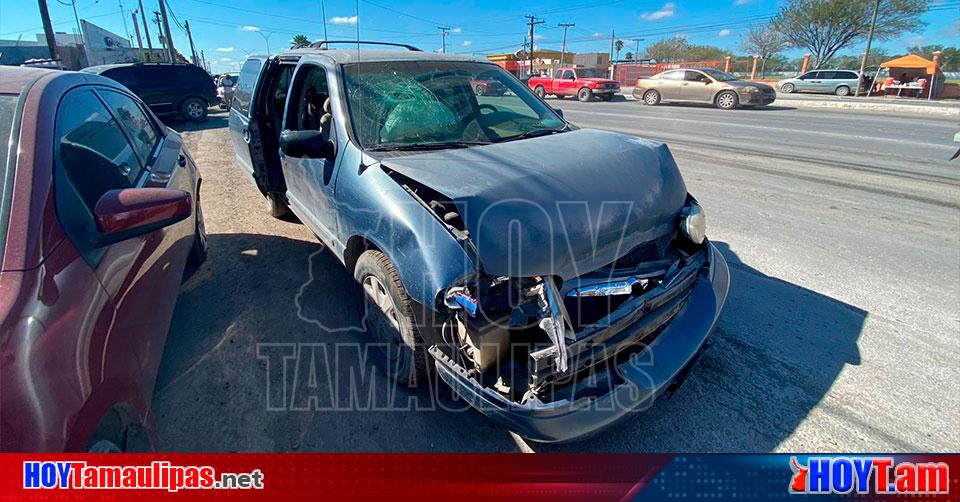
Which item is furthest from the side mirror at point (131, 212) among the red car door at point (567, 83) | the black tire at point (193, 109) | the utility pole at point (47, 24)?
the red car door at point (567, 83)

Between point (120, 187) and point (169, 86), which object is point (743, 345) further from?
point (169, 86)

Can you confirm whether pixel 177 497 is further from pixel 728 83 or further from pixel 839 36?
pixel 839 36

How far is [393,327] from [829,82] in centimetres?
3648

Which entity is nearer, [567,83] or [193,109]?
[193,109]

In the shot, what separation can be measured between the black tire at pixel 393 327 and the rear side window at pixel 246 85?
2835 mm

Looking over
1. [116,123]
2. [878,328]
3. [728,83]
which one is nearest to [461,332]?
[116,123]

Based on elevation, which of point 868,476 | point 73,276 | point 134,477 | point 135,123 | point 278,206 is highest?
point 135,123

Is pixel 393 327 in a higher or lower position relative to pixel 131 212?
lower

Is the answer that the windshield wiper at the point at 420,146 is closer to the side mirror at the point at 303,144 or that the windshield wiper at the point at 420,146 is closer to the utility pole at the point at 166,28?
the side mirror at the point at 303,144

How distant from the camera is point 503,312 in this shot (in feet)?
6.36

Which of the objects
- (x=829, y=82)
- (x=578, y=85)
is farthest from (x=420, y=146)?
(x=829, y=82)

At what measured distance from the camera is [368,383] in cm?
268

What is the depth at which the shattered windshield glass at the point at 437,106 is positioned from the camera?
2941 mm

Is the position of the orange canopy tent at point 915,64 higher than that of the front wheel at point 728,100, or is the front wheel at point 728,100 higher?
the orange canopy tent at point 915,64
